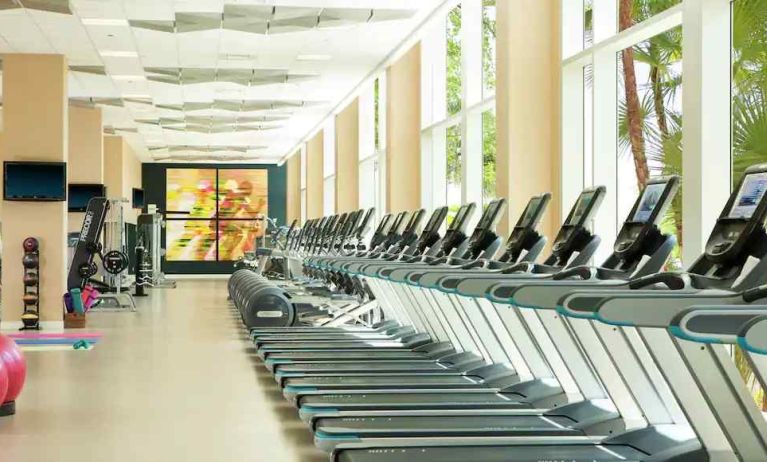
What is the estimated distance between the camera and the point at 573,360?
16.2 feet

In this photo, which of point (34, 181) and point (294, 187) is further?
point (294, 187)

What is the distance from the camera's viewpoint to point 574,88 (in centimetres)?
786

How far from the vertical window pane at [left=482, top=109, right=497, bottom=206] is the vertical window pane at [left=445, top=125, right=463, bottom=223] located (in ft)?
2.35

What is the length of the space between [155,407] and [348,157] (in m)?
11.8

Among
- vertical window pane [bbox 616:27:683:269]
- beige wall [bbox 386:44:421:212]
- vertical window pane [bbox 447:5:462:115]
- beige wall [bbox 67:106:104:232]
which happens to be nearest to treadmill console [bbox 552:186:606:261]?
vertical window pane [bbox 616:27:683:269]

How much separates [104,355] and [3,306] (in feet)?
11.7

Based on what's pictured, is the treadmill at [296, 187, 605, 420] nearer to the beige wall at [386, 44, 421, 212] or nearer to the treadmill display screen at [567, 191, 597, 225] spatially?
the treadmill display screen at [567, 191, 597, 225]

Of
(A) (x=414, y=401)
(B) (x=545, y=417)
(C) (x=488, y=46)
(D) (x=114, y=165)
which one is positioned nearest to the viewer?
(B) (x=545, y=417)

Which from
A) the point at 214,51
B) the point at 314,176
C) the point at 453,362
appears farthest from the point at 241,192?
the point at 453,362

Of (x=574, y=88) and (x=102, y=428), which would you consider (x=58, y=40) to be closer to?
(x=574, y=88)

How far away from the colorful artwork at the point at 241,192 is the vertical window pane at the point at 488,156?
19.3 m

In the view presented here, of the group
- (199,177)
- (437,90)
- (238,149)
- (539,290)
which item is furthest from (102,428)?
(199,177)

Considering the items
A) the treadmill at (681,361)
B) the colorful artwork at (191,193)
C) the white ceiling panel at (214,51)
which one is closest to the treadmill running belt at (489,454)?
the treadmill at (681,361)

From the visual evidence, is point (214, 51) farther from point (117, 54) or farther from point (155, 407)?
point (155, 407)
